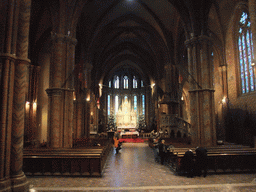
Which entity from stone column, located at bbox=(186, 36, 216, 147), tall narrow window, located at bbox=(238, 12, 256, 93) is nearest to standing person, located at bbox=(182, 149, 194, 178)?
stone column, located at bbox=(186, 36, 216, 147)

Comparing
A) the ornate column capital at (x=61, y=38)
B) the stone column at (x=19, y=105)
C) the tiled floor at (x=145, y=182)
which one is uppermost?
the ornate column capital at (x=61, y=38)

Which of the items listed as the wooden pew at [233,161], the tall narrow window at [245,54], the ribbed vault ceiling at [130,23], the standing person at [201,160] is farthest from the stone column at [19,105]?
the tall narrow window at [245,54]

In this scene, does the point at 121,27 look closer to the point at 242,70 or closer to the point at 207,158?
the point at 242,70

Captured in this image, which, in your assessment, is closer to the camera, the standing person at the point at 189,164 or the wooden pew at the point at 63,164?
the standing person at the point at 189,164

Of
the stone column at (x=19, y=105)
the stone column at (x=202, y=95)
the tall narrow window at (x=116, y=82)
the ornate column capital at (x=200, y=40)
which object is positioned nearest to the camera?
the stone column at (x=19, y=105)

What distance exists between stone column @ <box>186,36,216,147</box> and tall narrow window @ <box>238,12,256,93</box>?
221 inches

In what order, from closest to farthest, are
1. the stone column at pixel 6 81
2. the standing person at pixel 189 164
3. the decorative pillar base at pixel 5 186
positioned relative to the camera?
the decorative pillar base at pixel 5 186 → the stone column at pixel 6 81 → the standing person at pixel 189 164

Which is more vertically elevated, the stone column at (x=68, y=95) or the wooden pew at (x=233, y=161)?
the stone column at (x=68, y=95)

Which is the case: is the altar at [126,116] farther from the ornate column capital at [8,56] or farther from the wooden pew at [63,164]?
the ornate column capital at [8,56]

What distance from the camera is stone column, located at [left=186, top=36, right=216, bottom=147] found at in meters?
13.8

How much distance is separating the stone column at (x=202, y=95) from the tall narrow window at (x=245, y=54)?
5622 mm

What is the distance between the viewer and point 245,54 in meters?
18.5

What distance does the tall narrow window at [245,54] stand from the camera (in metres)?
17.8

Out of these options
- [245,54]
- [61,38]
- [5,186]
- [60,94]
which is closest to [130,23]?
[245,54]
